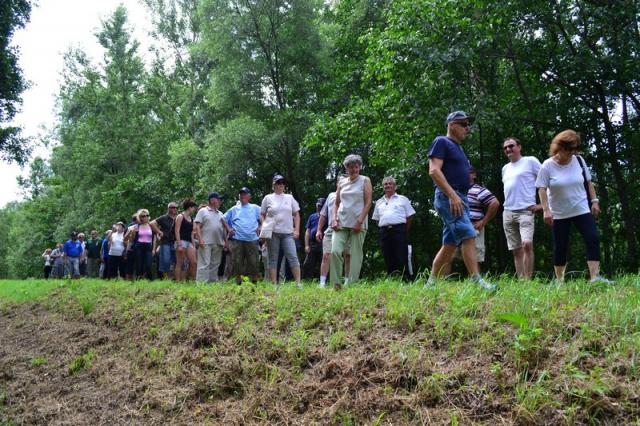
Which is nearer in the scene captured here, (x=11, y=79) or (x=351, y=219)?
(x=351, y=219)

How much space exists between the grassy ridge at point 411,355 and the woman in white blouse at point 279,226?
9.19ft

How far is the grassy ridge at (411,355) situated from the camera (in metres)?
3.04

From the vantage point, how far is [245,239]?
9555 mm

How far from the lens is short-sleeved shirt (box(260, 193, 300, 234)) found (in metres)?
8.66

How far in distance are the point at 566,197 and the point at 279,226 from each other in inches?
175

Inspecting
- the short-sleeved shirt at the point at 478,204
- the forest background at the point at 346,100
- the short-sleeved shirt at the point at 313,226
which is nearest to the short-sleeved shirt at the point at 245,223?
the short-sleeved shirt at the point at 313,226

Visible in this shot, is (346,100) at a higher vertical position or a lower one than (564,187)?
higher

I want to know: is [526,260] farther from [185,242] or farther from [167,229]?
[167,229]

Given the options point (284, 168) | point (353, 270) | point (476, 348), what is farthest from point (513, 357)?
point (284, 168)

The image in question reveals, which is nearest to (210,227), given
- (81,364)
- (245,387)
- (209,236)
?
(209,236)

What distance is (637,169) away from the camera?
15.0 meters

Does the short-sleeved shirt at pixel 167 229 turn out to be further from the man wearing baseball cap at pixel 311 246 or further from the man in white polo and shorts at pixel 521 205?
the man in white polo and shorts at pixel 521 205

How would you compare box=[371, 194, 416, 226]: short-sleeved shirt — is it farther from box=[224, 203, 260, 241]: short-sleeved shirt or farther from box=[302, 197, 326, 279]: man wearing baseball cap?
box=[302, 197, 326, 279]: man wearing baseball cap

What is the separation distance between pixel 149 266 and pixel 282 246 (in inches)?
232
